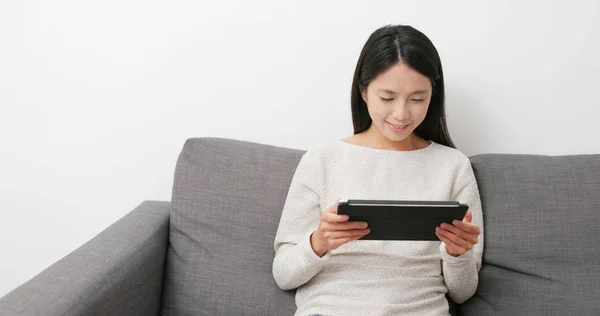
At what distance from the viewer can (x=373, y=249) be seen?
1457 mm

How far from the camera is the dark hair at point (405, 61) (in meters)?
1.47

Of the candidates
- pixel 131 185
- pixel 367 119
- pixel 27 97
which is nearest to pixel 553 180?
pixel 367 119

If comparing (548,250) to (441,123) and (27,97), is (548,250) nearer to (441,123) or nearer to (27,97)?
(441,123)

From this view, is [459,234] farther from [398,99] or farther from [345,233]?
[398,99]

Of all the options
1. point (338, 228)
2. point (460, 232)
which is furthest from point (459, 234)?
point (338, 228)

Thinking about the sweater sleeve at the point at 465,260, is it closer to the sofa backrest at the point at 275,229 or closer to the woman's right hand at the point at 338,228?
the sofa backrest at the point at 275,229

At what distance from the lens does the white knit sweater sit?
141 cm

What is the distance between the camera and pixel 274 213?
1616 mm

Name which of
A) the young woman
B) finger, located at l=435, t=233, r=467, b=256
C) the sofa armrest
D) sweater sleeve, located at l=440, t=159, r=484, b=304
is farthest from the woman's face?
the sofa armrest

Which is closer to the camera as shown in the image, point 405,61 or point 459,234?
point 459,234

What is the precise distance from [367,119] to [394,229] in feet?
1.58

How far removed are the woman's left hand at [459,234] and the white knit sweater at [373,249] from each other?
65 mm

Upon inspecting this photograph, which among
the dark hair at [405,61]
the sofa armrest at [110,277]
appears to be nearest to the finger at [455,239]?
the dark hair at [405,61]

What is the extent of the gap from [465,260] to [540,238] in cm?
26
